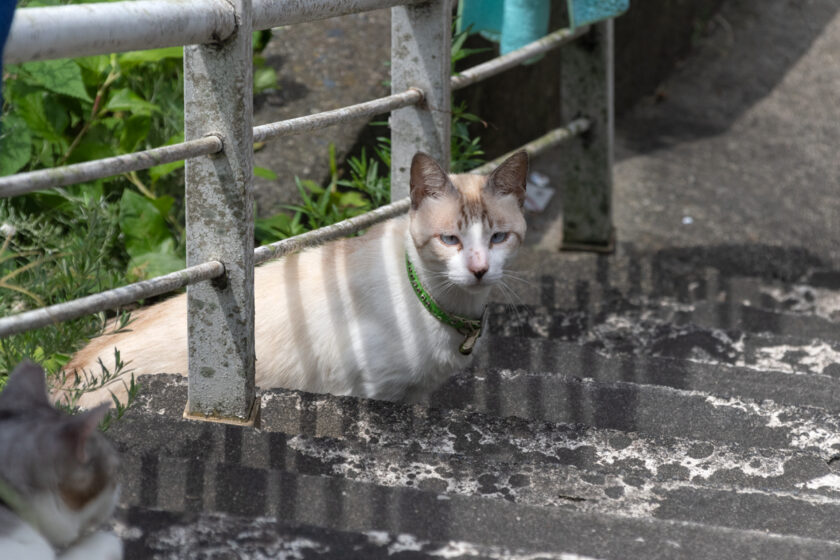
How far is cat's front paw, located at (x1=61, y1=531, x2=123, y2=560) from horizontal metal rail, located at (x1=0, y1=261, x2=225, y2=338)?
1.33 feet

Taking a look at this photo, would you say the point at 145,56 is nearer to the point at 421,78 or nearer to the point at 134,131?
the point at 134,131

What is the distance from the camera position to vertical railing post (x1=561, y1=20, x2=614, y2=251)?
4.09 meters

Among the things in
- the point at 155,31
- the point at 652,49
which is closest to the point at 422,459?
the point at 155,31

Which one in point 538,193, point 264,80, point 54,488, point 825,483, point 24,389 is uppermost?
point 264,80

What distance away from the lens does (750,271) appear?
467 centimetres

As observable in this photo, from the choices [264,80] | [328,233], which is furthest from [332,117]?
[264,80]

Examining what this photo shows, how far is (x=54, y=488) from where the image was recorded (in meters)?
1.26

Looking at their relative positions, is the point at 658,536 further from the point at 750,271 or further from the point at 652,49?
the point at 652,49

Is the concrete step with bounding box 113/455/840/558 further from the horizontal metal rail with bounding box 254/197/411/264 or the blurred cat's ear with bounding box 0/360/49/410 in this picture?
the horizontal metal rail with bounding box 254/197/411/264

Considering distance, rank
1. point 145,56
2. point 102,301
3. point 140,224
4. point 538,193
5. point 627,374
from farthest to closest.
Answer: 1. point 538,193
2. point 145,56
3. point 140,224
4. point 627,374
5. point 102,301

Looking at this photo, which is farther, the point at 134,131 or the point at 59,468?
the point at 134,131

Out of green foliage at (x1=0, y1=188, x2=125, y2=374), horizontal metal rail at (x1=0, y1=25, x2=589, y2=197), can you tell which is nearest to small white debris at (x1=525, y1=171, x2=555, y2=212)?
horizontal metal rail at (x1=0, y1=25, x2=589, y2=197)

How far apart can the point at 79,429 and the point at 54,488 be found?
0.30 ft

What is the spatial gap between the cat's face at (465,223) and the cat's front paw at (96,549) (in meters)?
1.23
